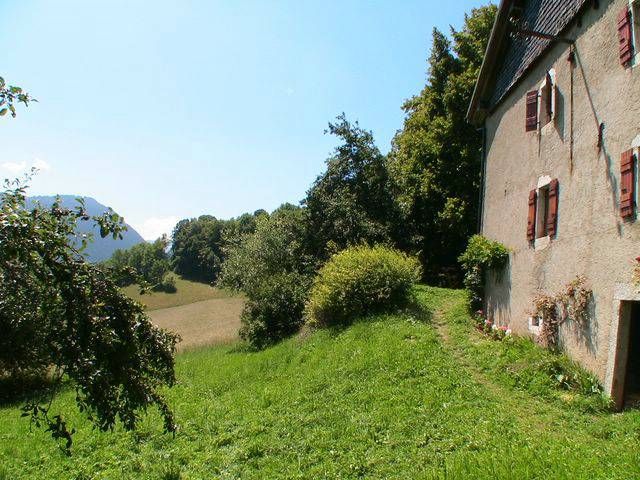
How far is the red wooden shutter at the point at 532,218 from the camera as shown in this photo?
10922 mm

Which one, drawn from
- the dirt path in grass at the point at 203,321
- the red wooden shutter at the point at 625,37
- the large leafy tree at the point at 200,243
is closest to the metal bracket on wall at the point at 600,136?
the red wooden shutter at the point at 625,37

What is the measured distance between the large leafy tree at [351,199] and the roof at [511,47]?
277 inches

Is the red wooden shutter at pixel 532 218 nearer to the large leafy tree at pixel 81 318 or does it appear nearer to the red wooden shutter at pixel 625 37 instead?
the red wooden shutter at pixel 625 37

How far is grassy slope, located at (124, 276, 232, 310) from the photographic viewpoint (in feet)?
165

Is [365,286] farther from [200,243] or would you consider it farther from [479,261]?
[200,243]

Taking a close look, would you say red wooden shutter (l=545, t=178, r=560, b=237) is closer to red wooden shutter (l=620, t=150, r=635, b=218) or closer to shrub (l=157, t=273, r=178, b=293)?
red wooden shutter (l=620, t=150, r=635, b=218)

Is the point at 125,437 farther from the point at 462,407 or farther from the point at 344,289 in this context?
the point at 344,289

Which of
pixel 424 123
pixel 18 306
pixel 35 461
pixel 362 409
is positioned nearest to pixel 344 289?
pixel 362 409

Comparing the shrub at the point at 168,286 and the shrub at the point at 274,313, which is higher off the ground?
the shrub at the point at 274,313

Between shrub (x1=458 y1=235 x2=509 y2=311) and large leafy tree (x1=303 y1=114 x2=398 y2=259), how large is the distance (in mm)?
7324

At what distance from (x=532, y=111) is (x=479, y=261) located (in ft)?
14.5

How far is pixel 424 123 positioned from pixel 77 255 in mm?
22112

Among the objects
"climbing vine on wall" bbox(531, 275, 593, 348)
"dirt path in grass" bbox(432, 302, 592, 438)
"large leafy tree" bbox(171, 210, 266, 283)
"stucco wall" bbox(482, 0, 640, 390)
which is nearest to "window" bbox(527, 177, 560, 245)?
"stucco wall" bbox(482, 0, 640, 390)

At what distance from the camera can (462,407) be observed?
7.88 metres
